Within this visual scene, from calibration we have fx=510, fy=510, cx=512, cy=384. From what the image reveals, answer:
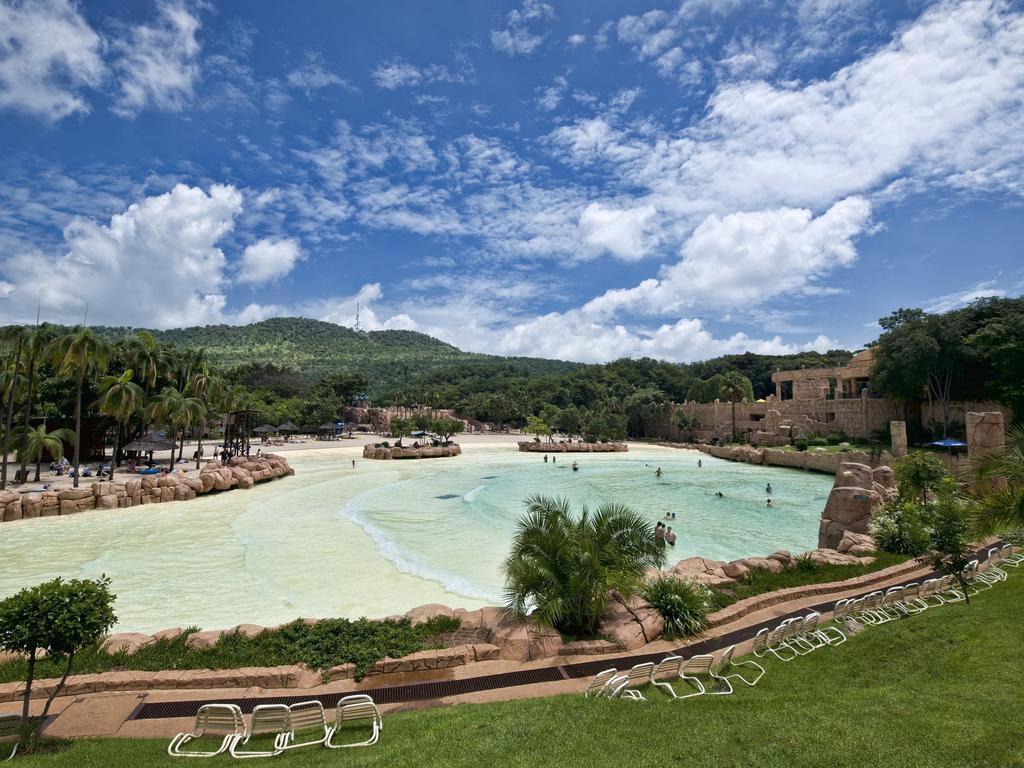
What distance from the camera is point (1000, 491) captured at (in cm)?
716

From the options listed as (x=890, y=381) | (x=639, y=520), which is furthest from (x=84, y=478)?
(x=890, y=381)

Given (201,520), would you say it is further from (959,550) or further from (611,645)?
(959,550)

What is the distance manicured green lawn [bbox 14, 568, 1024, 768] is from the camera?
462cm

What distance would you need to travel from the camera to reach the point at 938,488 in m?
18.1

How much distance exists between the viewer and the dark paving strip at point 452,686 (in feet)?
20.8

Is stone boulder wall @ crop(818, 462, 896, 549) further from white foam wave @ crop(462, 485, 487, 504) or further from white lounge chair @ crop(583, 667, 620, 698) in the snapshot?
white foam wave @ crop(462, 485, 487, 504)

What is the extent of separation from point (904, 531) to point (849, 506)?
2656 mm

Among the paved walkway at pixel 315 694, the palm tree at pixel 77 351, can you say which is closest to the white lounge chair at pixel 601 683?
the paved walkway at pixel 315 694

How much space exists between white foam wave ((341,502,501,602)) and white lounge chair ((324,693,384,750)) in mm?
6975

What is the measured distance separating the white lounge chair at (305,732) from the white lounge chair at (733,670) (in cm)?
471

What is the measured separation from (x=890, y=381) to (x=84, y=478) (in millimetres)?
58282

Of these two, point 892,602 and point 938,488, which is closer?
point 892,602

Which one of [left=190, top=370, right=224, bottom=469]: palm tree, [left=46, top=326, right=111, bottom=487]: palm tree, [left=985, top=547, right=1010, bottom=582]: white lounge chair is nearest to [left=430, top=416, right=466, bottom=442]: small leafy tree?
[left=190, top=370, right=224, bottom=469]: palm tree

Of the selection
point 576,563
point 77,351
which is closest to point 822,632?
point 576,563
